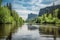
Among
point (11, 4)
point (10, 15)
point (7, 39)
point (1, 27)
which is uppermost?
point (11, 4)

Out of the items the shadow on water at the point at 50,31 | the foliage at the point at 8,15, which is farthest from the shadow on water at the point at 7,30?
the shadow on water at the point at 50,31

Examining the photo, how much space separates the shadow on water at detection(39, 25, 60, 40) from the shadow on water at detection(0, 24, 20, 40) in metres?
0.58

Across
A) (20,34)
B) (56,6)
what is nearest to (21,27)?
(20,34)

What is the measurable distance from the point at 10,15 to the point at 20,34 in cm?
49

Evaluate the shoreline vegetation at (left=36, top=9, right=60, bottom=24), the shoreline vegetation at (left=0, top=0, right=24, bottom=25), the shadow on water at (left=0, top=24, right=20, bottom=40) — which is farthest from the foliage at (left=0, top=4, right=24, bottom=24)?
the shoreline vegetation at (left=36, top=9, right=60, bottom=24)

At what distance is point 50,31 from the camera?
13.5ft

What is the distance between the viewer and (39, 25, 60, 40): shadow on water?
4.05m

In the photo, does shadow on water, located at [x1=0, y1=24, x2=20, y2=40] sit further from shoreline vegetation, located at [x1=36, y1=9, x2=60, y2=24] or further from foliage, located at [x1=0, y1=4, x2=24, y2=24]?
shoreline vegetation, located at [x1=36, y1=9, x2=60, y2=24]

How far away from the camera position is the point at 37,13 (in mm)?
4188

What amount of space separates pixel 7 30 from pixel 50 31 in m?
0.98

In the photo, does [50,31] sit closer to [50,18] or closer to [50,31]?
[50,31]

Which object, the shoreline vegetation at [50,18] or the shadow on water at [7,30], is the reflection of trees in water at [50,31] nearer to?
the shoreline vegetation at [50,18]

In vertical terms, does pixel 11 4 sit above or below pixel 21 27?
above

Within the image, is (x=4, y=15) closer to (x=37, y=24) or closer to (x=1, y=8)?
(x=1, y=8)
